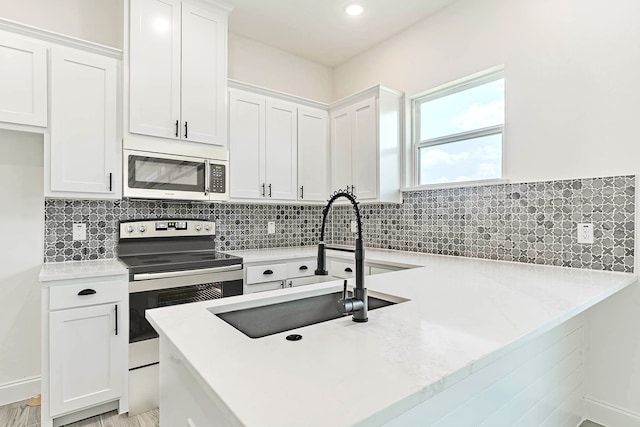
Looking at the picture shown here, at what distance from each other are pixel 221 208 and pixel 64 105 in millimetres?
1379

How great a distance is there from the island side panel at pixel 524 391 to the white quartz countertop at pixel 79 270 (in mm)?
1899

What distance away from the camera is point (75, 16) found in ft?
8.23

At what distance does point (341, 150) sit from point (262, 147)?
80 cm

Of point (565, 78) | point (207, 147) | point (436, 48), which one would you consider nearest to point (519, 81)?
point (565, 78)

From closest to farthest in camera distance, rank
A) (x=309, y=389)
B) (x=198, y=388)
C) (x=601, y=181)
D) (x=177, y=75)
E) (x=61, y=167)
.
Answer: (x=309, y=389) → (x=198, y=388) → (x=601, y=181) → (x=61, y=167) → (x=177, y=75)

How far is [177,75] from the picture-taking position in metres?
2.57

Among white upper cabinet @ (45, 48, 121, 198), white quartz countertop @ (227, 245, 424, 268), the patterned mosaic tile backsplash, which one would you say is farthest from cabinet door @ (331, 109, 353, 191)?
Result: white upper cabinet @ (45, 48, 121, 198)

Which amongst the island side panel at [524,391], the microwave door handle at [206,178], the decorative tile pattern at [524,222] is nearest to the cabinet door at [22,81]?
the microwave door handle at [206,178]

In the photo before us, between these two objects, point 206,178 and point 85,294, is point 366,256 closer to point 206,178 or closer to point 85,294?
point 206,178

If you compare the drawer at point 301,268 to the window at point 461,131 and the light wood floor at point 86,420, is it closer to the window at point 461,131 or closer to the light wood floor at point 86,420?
the window at point 461,131

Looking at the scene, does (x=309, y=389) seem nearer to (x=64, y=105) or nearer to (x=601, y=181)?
(x=601, y=181)

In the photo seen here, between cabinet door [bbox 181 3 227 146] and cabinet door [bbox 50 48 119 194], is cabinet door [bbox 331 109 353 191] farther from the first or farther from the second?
cabinet door [bbox 50 48 119 194]

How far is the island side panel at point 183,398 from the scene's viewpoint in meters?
0.76

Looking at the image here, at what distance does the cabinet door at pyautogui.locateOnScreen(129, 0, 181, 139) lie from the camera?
2.40 meters
